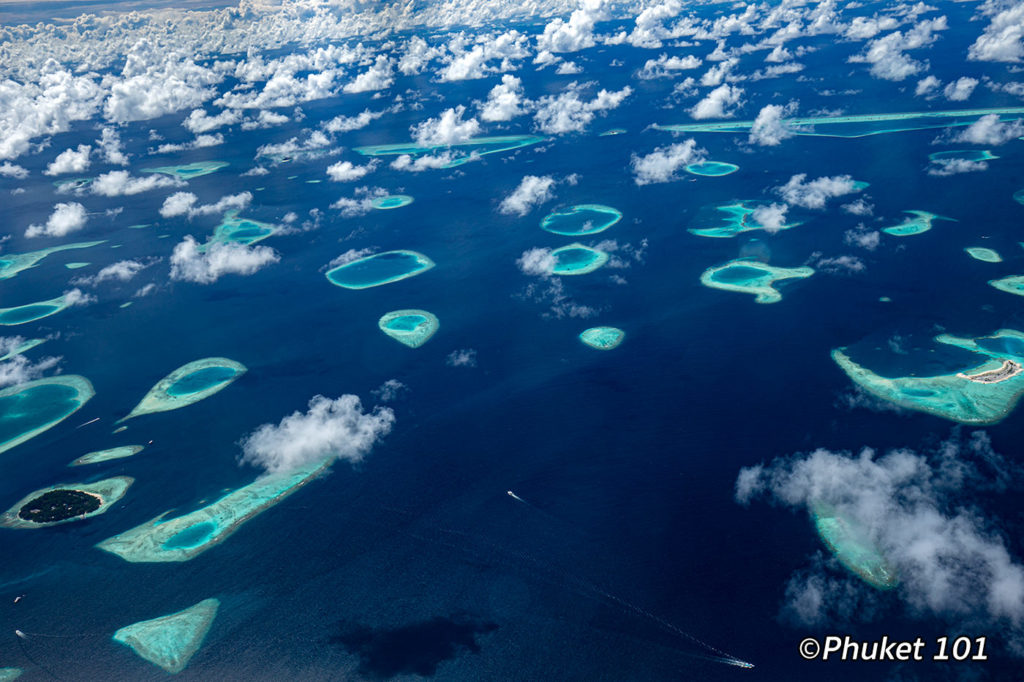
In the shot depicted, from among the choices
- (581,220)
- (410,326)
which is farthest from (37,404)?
(581,220)

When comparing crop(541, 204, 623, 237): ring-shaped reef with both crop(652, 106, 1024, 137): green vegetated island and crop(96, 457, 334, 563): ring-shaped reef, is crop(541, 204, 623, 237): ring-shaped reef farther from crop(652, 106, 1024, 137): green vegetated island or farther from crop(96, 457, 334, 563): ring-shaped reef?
crop(96, 457, 334, 563): ring-shaped reef

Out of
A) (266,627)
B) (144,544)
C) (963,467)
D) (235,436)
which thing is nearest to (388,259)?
(235,436)

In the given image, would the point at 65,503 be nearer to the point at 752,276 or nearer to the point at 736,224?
the point at 752,276

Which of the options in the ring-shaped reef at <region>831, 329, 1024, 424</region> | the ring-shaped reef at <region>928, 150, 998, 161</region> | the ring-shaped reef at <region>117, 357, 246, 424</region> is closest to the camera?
the ring-shaped reef at <region>831, 329, 1024, 424</region>

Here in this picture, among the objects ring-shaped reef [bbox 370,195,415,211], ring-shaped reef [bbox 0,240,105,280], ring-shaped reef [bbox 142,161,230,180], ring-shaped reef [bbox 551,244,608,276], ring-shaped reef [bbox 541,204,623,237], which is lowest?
ring-shaped reef [bbox 551,244,608,276]

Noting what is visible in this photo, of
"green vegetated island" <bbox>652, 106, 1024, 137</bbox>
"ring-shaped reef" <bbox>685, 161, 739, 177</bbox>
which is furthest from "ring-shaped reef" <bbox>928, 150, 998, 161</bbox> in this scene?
"ring-shaped reef" <bbox>685, 161, 739, 177</bbox>

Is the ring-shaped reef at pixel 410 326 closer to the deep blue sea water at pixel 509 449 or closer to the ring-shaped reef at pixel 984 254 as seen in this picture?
the deep blue sea water at pixel 509 449

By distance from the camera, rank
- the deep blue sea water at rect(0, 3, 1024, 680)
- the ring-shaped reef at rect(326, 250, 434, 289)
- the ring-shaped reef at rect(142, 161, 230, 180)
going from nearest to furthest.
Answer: the deep blue sea water at rect(0, 3, 1024, 680)
the ring-shaped reef at rect(326, 250, 434, 289)
the ring-shaped reef at rect(142, 161, 230, 180)
